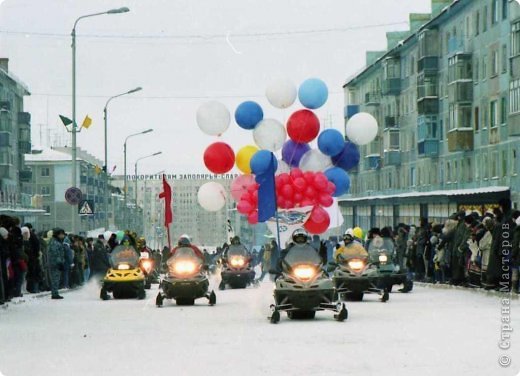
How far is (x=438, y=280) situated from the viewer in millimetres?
35719

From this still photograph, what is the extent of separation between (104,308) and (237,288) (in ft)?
42.4

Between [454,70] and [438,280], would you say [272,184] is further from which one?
[454,70]

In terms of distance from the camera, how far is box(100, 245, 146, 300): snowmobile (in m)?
30.3

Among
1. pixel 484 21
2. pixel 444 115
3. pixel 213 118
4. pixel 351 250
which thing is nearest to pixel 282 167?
pixel 213 118

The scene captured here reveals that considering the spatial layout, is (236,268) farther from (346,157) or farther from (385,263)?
(385,263)

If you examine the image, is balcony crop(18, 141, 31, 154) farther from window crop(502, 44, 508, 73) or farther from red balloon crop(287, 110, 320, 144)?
red balloon crop(287, 110, 320, 144)

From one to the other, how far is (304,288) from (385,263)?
1128 centimetres

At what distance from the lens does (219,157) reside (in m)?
42.4

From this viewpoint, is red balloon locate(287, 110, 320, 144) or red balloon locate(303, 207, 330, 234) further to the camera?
red balloon locate(303, 207, 330, 234)

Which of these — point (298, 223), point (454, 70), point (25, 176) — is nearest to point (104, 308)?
point (298, 223)

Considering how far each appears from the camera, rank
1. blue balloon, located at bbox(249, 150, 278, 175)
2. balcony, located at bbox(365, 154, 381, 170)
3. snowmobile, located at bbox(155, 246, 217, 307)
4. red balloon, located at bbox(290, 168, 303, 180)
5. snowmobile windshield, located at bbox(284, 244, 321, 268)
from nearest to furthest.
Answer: snowmobile windshield, located at bbox(284, 244, 321, 268) < snowmobile, located at bbox(155, 246, 217, 307) < blue balloon, located at bbox(249, 150, 278, 175) < red balloon, located at bbox(290, 168, 303, 180) < balcony, located at bbox(365, 154, 381, 170)

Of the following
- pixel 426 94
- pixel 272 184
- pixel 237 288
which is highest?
pixel 426 94

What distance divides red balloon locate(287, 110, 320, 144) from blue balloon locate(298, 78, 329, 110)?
37 cm

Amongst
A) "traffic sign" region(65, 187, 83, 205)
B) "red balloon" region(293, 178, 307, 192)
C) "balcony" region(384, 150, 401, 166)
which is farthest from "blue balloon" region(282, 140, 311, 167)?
"balcony" region(384, 150, 401, 166)
